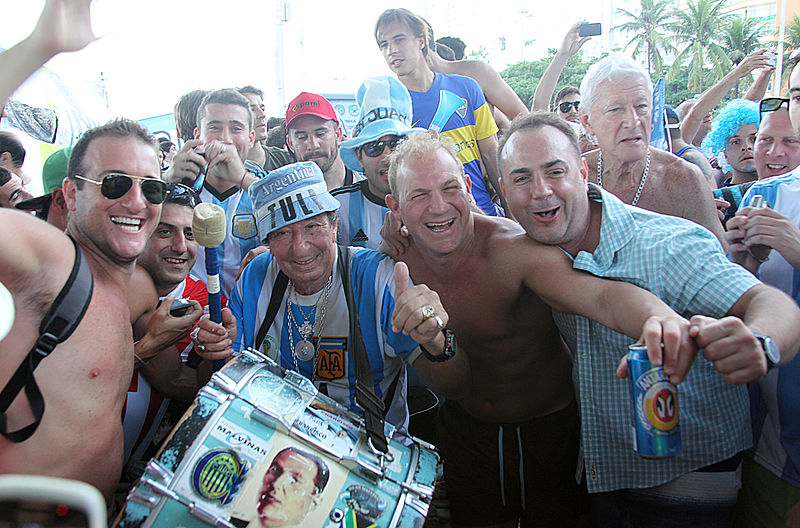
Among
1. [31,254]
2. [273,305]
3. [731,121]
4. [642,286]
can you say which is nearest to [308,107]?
[273,305]

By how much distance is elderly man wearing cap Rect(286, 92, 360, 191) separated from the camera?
15.1ft

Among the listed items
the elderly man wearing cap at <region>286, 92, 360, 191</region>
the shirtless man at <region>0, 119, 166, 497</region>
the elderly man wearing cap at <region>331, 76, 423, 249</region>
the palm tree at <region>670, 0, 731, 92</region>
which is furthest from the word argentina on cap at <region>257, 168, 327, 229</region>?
the palm tree at <region>670, 0, 731, 92</region>

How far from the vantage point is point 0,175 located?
13.5ft

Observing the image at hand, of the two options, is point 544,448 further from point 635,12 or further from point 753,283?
point 635,12

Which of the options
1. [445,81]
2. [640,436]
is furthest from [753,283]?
[445,81]

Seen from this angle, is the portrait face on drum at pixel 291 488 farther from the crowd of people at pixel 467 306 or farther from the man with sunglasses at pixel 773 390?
the man with sunglasses at pixel 773 390

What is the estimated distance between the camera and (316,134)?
4637mm

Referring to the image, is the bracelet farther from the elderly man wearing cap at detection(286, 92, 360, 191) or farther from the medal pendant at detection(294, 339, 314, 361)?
the elderly man wearing cap at detection(286, 92, 360, 191)

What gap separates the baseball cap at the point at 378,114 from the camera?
12.4 ft

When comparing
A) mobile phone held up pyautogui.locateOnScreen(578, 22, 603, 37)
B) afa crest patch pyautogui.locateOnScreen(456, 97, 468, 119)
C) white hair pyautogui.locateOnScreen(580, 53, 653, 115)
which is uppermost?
mobile phone held up pyautogui.locateOnScreen(578, 22, 603, 37)

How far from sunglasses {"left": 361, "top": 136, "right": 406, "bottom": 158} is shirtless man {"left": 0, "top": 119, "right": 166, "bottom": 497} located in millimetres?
1601

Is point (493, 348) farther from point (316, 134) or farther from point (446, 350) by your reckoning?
point (316, 134)

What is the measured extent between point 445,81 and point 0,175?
3.84m

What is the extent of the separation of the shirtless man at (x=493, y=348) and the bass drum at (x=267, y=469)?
33.5 inches
